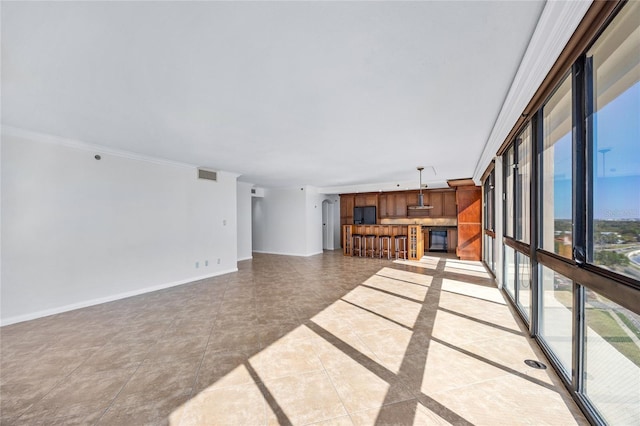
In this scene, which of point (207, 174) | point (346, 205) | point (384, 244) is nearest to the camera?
point (207, 174)

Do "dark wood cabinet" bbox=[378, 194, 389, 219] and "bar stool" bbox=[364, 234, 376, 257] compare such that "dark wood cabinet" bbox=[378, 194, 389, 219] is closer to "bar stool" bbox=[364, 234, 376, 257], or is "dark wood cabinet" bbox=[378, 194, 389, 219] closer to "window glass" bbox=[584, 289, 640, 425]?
"bar stool" bbox=[364, 234, 376, 257]

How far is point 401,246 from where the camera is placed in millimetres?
8398

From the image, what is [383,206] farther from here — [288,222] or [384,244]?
[288,222]

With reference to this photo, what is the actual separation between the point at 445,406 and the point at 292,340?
159 centimetres

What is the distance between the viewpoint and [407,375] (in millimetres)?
2223

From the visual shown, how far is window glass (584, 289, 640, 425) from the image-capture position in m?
1.37

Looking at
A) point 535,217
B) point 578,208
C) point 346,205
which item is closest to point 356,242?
point 346,205

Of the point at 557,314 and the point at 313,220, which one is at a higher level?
the point at 313,220

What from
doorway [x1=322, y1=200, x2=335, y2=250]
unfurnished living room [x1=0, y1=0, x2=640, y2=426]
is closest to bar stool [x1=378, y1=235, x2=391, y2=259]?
doorway [x1=322, y1=200, x2=335, y2=250]

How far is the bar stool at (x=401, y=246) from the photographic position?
8281 mm

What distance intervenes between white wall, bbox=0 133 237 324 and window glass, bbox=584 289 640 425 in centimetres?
603

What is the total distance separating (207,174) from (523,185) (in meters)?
5.96

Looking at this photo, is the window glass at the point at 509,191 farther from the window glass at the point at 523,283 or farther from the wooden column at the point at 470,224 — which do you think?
the wooden column at the point at 470,224

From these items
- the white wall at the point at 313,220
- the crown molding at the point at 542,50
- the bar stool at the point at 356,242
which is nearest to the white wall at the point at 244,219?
the white wall at the point at 313,220
